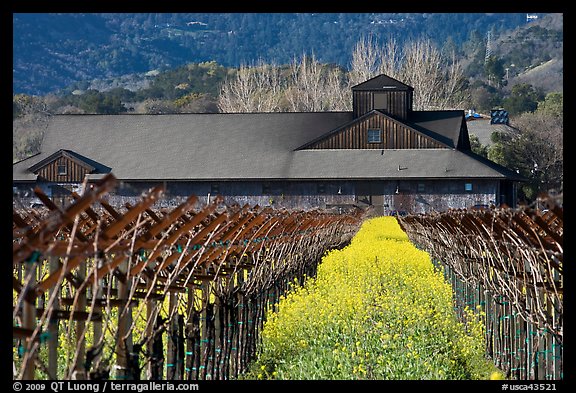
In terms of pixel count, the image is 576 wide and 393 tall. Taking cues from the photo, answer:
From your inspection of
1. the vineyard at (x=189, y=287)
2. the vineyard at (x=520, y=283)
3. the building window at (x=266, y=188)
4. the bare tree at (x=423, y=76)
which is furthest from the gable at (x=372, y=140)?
the vineyard at (x=520, y=283)

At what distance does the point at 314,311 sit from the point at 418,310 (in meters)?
1.48

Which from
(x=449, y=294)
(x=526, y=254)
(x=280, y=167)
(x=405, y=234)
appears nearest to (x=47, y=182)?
(x=280, y=167)

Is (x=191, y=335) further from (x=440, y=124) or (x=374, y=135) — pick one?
(x=440, y=124)

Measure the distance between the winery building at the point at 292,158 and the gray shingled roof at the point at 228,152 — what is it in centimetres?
6

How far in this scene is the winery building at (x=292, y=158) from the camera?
55.8 metres

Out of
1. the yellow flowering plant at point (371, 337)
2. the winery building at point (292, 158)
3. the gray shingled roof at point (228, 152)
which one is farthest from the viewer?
the gray shingled roof at point (228, 152)

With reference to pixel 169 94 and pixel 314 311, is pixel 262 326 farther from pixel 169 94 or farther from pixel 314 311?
pixel 169 94

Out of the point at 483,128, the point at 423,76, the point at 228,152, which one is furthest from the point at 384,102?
the point at 483,128

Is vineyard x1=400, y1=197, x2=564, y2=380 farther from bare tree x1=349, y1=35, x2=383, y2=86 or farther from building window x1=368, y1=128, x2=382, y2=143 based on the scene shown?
bare tree x1=349, y1=35, x2=383, y2=86

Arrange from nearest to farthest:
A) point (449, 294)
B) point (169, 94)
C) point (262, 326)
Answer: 1. point (262, 326)
2. point (449, 294)
3. point (169, 94)

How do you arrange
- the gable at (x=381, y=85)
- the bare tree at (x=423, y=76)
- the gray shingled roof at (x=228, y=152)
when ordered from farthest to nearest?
the bare tree at (x=423, y=76) < the gable at (x=381, y=85) < the gray shingled roof at (x=228, y=152)

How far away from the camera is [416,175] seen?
5553cm

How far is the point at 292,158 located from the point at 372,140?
4971mm

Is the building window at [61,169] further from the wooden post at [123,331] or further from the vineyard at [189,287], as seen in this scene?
the wooden post at [123,331]
